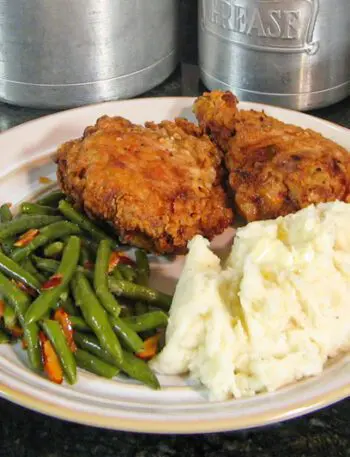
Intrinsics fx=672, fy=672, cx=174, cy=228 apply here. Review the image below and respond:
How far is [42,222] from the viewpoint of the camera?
2154 millimetres

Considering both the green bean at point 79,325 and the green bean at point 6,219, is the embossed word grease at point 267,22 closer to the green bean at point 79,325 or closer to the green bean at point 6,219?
the green bean at point 6,219

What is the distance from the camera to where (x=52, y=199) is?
7.76 feet

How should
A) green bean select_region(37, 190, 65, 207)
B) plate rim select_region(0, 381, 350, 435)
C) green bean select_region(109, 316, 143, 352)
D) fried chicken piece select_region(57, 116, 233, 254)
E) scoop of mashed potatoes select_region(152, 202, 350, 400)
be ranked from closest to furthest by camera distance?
plate rim select_region(0, 381, 350, 435) < scoop of mashed potatoes select_region(152, 202, 350, 400) < green bean select_region(109, 316, 143, 352) < fried chicken piece select_region(57, 116, 233, 254) < green bean select_region(37, 190, 65, 207)

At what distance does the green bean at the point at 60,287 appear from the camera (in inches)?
70.1

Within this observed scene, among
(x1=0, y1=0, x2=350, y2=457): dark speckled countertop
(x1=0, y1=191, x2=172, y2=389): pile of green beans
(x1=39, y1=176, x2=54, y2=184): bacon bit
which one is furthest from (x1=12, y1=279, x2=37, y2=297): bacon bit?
(x1=39, y1=176, x2=54, y2=184): bacon bit

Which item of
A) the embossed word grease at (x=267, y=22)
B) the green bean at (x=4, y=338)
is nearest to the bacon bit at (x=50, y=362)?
the green bean at (x=4, y=338)

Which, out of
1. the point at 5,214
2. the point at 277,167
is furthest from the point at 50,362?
the point at 277,167

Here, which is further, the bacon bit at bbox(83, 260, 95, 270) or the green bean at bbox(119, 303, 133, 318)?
the bacon bit at bbox(83, 260, 95, 270)

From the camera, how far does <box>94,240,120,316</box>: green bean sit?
1812 millimetres

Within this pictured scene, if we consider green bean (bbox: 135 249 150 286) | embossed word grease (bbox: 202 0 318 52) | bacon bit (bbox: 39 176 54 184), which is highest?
embossed word grease (bbox: 202 0 318 52)

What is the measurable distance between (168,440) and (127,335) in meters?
0.28

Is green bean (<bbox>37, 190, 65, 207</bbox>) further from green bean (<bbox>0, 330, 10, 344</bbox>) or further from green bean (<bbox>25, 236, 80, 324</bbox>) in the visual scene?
green bean (<bbox>0, 330, 10, 344</bbox>)

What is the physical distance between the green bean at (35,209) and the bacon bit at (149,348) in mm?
697

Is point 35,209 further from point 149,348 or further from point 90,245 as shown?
point 149,348
